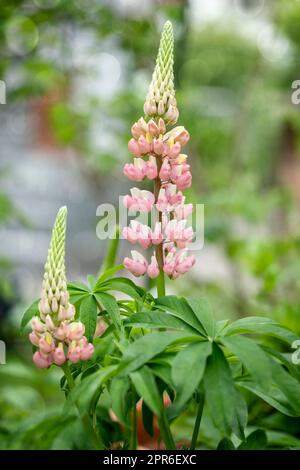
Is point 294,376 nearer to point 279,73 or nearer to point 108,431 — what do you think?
point 108,431

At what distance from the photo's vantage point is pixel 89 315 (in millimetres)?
733

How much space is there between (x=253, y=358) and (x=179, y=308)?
116 mm

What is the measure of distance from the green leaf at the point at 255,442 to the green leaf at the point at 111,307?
252 mm

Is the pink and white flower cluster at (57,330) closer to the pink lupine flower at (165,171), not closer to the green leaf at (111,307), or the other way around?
the green leaf at (111,307)

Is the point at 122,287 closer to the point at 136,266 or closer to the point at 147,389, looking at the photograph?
the point at 136,266

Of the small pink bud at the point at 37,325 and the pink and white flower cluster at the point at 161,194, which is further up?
the pink and white flower cluster at the point at 161,194

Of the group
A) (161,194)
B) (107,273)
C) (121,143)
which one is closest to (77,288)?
(107,273)

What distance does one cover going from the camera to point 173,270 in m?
0.77

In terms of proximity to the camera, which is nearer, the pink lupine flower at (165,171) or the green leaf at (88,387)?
the green leaf at (88,387)

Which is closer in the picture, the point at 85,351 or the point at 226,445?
the point at 85,351

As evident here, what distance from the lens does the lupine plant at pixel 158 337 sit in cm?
63

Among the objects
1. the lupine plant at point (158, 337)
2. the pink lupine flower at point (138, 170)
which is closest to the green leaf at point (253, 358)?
the lupine plant at point (158, 337)

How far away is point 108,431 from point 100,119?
1940 millimetres
